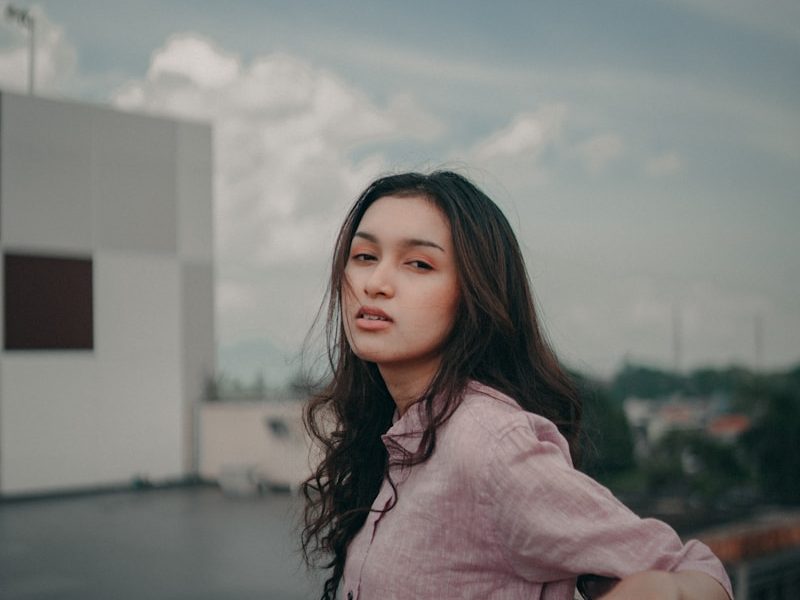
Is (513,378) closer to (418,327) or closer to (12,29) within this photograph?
(418,327)

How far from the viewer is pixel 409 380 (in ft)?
2.70

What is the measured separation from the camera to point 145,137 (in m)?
10.5

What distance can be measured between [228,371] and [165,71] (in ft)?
12.3

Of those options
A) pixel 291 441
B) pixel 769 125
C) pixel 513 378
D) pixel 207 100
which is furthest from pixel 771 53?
pixel 513 378

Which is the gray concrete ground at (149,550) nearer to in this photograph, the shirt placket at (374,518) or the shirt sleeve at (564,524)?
the shirt placket at (374,518)

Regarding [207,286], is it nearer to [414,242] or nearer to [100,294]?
[100,294]

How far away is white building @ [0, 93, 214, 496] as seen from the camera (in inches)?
368

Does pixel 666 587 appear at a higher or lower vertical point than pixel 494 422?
lower

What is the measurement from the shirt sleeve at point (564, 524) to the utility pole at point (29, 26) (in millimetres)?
9267

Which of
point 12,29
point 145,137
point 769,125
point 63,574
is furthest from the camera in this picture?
point 769,125

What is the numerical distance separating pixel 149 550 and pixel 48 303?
4.20m

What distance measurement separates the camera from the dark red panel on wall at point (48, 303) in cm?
921

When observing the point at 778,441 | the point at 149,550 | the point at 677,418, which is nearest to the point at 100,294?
the point at 149,550

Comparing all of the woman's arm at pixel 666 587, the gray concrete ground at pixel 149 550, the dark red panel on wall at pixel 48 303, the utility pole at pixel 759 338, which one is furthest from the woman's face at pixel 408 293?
the utility pole at pixel 759 338
